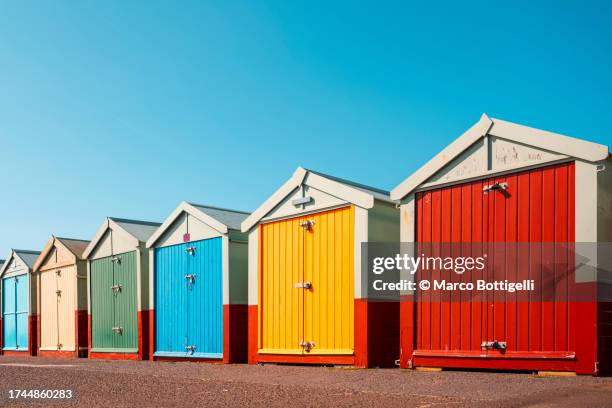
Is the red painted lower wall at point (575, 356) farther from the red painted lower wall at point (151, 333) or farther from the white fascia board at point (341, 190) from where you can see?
the red painted lower wall at point (151, 333)

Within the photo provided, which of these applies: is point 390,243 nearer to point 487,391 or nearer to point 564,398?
point 487,391

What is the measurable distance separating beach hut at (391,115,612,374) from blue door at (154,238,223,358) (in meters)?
5.48

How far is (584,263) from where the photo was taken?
930 centimetres

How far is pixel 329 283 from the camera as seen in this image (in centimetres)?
1278

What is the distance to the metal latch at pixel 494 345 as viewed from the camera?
10180 millimetres

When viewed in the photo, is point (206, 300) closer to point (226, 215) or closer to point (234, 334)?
point (234, 334)

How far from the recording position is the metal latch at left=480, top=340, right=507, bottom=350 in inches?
401

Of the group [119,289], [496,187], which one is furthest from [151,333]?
[496,187]

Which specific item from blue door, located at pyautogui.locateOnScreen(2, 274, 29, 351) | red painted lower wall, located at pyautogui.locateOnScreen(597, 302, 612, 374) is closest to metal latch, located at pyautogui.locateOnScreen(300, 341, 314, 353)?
red painted lower wall, located at pyautogui.locateOnScreen(597, 302, 612, 374)

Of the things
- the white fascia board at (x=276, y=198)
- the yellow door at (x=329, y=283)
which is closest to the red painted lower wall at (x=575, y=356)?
the yellow door at (x=329, y=283)

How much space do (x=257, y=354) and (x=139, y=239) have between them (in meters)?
6.02

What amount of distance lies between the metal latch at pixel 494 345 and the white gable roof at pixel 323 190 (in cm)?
315

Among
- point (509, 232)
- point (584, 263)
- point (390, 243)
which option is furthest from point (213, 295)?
point (584, 263)

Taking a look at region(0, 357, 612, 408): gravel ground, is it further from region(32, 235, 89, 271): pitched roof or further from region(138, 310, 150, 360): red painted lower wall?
region(32, 235, 89, 271): pitched roof
